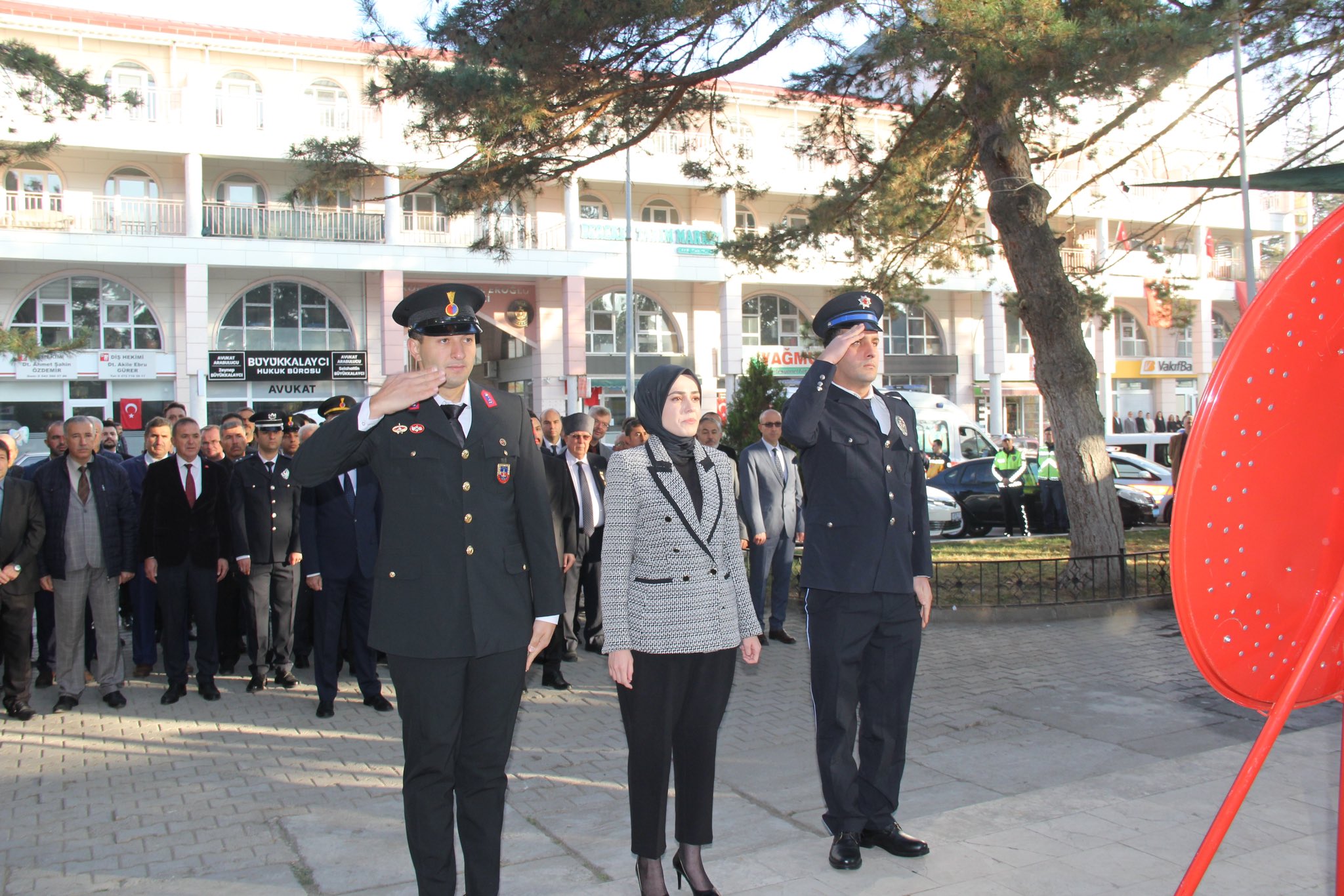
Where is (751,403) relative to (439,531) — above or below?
above

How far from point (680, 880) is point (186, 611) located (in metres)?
5.21

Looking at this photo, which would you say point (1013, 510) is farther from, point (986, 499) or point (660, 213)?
point (660, 213)

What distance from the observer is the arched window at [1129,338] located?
4759 cm

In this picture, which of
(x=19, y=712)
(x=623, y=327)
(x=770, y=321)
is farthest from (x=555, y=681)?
(x=770, y=321)

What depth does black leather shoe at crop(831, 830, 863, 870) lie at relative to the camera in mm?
3951

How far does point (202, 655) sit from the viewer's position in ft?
24.8

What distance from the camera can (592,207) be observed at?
37219 mm

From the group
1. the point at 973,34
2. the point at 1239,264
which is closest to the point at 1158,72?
the point at 973,34

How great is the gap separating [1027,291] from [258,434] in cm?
763

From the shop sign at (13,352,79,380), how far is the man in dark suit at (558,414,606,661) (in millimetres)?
26041

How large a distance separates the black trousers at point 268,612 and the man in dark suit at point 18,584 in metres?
1.41

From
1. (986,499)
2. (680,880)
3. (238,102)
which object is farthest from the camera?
(238,102)

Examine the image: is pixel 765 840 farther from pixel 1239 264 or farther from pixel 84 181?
pixel 1239 264

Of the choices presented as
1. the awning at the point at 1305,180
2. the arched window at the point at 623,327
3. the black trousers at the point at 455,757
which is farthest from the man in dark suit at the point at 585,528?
the arched window at the point at 623,327
